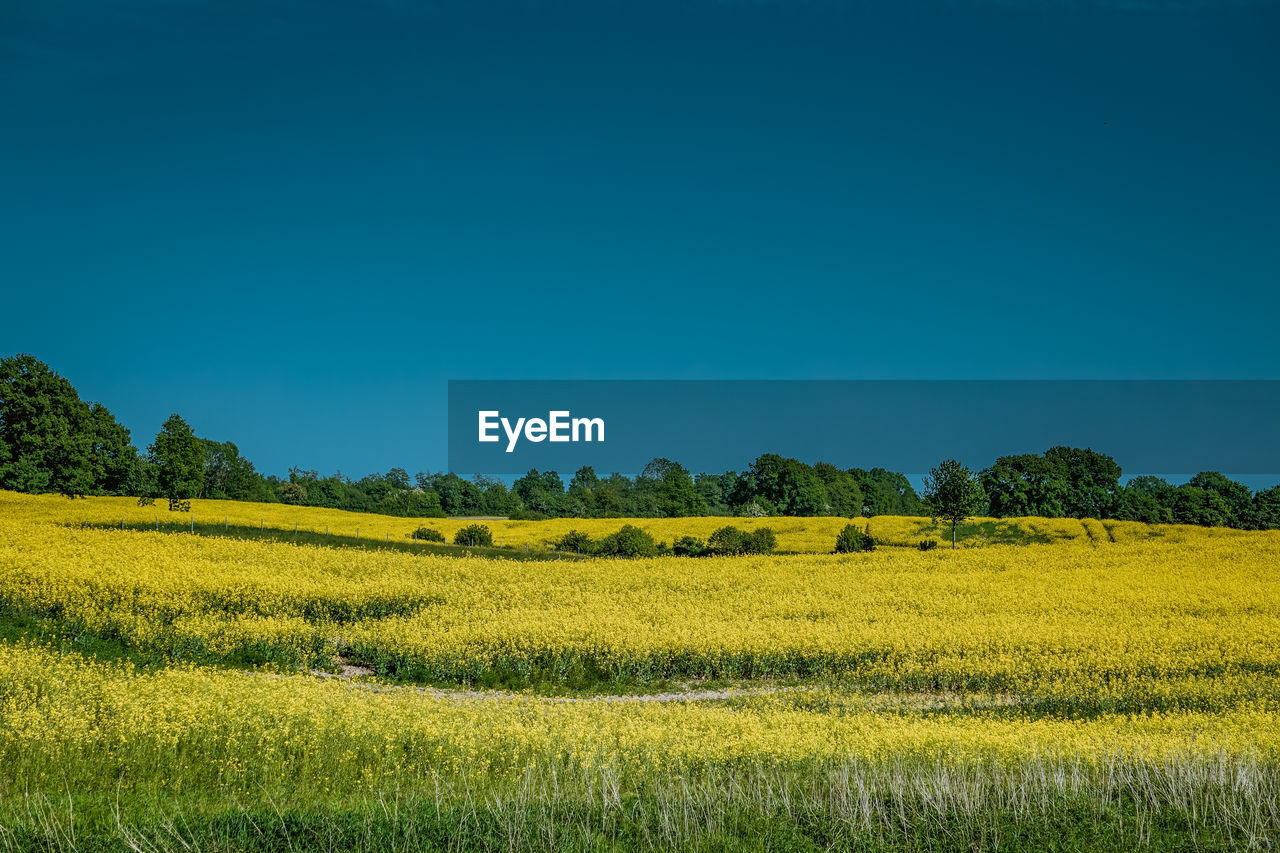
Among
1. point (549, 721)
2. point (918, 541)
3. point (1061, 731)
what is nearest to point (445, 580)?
point (549, 721)

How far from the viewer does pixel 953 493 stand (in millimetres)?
54594

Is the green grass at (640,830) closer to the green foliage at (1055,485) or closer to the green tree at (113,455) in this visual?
the green tree at (113,455)

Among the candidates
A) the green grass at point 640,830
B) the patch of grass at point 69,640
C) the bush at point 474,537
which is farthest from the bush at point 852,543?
the green grass at point 640,830

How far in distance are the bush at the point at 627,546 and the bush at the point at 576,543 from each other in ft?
7.67

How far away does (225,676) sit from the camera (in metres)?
16.1

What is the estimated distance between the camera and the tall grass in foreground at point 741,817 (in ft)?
25.7

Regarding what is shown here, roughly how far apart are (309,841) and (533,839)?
196cm

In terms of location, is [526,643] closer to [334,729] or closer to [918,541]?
[334,729]

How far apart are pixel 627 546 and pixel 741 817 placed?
4262 cm

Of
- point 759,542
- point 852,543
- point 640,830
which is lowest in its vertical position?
point 640,830

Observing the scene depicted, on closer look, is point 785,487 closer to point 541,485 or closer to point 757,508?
point 757,508

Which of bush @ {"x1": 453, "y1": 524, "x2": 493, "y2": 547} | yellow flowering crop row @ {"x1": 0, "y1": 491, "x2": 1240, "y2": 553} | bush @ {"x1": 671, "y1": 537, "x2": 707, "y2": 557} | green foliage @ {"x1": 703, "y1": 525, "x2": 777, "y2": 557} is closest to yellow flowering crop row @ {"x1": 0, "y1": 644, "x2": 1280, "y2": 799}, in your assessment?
bush @ {"x1": 671, "y1": 537, "x2": 707, "y2": 557}

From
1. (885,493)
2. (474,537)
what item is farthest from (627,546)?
(885,493)

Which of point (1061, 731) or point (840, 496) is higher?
A: point (840, 496)
